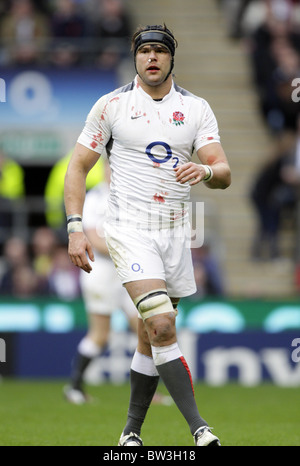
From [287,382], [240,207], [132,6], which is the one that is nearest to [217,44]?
[132,6]

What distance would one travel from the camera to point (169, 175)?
653 centimetres

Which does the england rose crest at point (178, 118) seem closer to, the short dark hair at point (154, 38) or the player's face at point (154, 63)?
the player's face at point (154, 63)

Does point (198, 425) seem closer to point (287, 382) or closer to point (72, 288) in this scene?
point (287, 382)

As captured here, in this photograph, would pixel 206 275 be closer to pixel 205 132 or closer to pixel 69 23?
pixel 69 23

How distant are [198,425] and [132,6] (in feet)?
44.6

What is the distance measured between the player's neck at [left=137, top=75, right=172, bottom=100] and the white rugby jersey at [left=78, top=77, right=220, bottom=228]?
25 mm

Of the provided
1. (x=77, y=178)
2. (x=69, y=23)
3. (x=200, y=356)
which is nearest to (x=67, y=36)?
(x=69, y=23)

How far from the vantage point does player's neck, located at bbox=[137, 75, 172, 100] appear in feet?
21.6

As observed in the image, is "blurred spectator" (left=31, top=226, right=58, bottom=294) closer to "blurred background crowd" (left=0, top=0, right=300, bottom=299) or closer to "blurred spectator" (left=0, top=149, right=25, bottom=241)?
"blurred background crowd" (left=0, top=0, right=300, bottom=299)

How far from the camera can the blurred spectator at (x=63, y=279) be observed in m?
13.2

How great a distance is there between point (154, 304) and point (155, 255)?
34cm

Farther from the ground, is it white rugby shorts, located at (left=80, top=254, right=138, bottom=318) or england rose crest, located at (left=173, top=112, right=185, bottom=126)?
england rose crest, located at (left=173, top=112, right=185, bottom=126)

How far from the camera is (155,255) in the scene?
6.42 m

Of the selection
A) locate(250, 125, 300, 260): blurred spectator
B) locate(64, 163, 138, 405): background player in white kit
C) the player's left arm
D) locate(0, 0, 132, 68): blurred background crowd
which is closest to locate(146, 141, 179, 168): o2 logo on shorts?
the player's left arm
